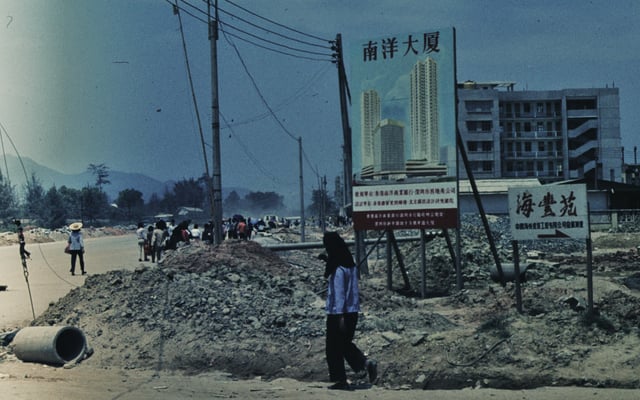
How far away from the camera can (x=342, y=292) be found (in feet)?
28.5

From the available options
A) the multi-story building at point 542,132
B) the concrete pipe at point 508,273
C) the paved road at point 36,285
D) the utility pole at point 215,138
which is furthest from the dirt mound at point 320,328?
the multi-story building at point 542,132

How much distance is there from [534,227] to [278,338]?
3919mm

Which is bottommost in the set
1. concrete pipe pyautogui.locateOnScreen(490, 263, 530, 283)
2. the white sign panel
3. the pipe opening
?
the pipe opening

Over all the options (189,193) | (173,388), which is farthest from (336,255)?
(189,193)

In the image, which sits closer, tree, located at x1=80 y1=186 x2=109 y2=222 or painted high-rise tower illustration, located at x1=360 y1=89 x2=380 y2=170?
painted high-rise tower illustration, located at x1=360 y1=89 x2=380 y2=170

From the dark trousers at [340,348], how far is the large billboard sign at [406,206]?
24.1 ft

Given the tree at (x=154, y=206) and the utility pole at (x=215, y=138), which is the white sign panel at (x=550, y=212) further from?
the tree at (x=154, y=206)

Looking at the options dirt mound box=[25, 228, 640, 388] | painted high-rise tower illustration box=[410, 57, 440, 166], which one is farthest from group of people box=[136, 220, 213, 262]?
painted high-rise tower illustration box=[410, 57, 440, 166]

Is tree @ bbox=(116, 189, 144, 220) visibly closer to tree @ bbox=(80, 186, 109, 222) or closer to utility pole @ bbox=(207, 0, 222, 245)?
tree @ bbox=(80, 186, 109, 222)

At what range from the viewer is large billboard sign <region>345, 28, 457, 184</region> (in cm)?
1616

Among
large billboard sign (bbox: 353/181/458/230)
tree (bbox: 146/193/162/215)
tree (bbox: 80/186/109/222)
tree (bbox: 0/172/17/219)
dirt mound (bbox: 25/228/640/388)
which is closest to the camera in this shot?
dirt mound (bbox: 25/228/640/388)

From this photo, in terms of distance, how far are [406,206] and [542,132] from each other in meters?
70.3

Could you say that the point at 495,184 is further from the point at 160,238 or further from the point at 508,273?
the point at 508,273

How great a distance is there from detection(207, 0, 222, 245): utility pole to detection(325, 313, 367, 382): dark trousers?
44.4 ft
